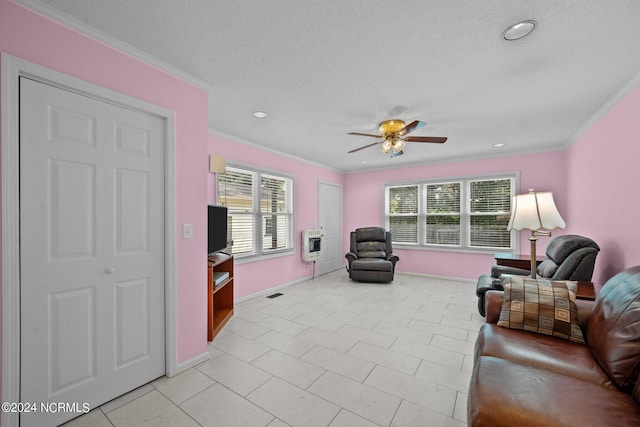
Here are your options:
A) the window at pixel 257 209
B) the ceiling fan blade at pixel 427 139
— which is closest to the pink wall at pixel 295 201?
the window at pixel 257 209

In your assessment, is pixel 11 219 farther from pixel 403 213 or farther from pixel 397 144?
pixel 403 213

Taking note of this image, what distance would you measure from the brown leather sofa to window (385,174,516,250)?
3.56m

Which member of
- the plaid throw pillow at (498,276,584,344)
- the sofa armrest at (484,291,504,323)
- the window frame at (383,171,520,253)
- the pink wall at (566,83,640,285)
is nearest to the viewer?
the plaid throw pillow at (498,276,584,344)

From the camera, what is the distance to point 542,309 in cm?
181

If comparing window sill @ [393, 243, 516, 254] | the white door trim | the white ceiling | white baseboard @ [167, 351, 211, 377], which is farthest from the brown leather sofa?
window sill @ [393, 243, 516, 254]

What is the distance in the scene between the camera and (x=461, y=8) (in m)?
1.51

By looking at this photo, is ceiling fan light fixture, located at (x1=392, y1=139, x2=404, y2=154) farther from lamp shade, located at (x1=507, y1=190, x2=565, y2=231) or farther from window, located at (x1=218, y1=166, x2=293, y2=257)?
window, located at (x1=218, y1=166, x2=293, y2=257)

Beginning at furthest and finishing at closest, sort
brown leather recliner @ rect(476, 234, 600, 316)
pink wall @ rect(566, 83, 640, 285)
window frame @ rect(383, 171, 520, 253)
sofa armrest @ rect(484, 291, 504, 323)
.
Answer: window frame @ rect(383, 171, 520, 253)
brown leather recliner @ rect(476, 234, 600, 316)
pink wall @ rect(566, 83, 640, 285)
sofa armrest @ rect(484, 291, 504, 323)

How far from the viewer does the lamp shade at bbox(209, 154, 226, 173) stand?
11.5 ft

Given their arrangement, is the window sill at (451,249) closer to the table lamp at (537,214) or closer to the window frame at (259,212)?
the window frame at (259,212)

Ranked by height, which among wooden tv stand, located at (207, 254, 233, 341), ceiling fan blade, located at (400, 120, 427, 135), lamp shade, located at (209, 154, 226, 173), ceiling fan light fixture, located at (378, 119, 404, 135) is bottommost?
wooden tv stand, located at (207, 254, 233, 341)

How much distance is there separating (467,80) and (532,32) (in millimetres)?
616

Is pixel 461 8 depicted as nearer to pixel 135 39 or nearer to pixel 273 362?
pixel 135 39

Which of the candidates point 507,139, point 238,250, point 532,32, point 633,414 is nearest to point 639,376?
point 633,414
